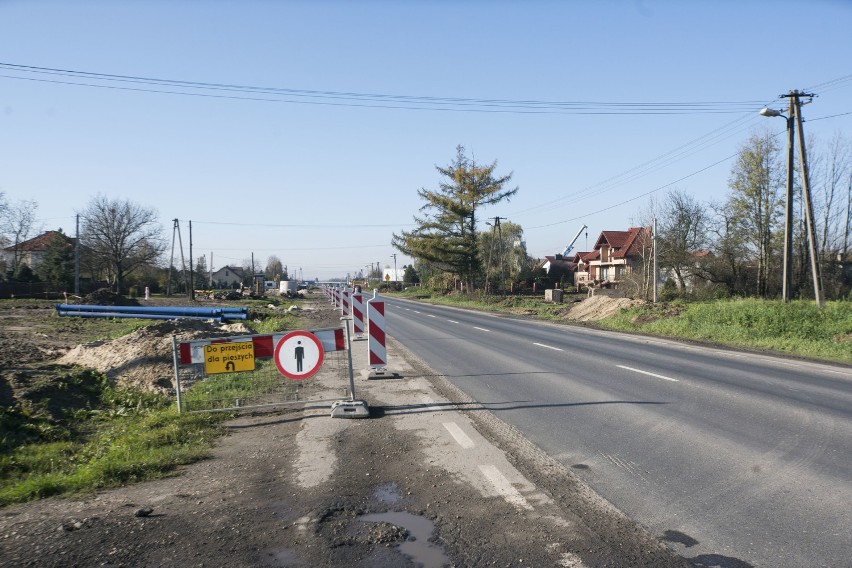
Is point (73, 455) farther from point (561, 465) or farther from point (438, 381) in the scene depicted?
point (438, 381)

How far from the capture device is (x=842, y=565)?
13.3ft

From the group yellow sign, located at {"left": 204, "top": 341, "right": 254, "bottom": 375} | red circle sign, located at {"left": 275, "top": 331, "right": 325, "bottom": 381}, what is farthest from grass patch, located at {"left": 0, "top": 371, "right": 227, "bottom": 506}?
red circle sign, located at {"left": 275, "top": 331, "right": 325, "bottom": 381}

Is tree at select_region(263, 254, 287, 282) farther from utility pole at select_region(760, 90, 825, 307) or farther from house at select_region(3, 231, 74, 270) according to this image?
utility pole at select_region(760, 90, 825, 307)

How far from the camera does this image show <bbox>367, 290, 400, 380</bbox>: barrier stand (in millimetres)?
10734

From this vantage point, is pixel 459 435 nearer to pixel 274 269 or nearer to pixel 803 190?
pixel 803 190

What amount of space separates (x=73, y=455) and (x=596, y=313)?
30.8 meters

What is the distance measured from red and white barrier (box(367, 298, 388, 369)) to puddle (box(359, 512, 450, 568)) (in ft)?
18.9

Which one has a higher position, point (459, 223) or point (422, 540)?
point (459, 223)

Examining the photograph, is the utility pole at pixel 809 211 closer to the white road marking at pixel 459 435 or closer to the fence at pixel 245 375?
the fence at pixel 245 375

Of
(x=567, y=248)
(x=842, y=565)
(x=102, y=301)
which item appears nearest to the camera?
(x=842, y=565)

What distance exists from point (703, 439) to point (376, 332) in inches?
219

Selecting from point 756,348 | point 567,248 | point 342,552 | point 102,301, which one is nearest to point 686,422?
point 342,552

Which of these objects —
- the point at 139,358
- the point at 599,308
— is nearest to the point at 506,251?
the point at 599,308

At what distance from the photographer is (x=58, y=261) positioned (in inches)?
2376
